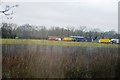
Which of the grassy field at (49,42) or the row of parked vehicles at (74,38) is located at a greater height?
the row of parked vehicles at (74,38)

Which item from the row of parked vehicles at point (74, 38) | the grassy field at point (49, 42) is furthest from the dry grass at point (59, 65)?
the row of parked vehicles at point (74, 38)

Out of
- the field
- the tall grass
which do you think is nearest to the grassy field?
the field

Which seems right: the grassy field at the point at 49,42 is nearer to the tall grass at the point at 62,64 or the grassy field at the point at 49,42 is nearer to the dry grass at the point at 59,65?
the tall grass at the point at 62,64

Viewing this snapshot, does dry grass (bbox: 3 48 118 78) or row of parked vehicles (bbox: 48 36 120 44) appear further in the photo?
row of parked vehicles (bbox: 48 36 120 44)

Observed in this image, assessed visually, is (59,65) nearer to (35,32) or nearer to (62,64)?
(62,64)

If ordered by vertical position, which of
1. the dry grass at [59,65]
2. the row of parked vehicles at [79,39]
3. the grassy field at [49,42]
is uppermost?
the row of parked vehicles at [79,39]

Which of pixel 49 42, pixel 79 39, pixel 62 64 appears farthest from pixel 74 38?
pixel 62 64

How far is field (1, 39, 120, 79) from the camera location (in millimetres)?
4312

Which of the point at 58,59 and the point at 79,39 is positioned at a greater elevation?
the point at 79,39

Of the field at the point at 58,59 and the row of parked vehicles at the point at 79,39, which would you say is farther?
the row of parked vehicles at the point at 79,39

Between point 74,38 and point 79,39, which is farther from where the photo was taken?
point 79,39

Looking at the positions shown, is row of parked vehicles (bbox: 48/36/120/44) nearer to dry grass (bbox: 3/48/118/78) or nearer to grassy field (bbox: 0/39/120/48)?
grassy field (bbox: 0/39/120/48)

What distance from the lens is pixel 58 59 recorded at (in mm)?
4613

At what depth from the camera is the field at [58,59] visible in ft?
14.1
